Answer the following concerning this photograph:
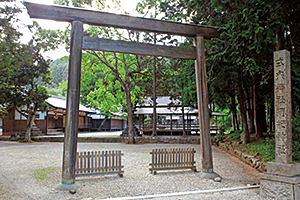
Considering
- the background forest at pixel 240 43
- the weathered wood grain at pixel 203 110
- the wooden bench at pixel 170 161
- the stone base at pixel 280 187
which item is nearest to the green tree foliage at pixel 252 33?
the background forest at pixel 240 43

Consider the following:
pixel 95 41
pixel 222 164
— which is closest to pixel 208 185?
pixel 222 164

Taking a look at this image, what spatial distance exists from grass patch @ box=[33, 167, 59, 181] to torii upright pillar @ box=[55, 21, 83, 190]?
5.17 ft

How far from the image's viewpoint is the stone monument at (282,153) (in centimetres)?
465

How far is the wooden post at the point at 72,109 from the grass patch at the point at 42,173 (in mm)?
1653

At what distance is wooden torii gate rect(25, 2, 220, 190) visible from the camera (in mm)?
5335

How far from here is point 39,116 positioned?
75.5ft

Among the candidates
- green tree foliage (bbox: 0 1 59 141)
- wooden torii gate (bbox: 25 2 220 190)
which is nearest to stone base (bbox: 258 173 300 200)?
wooden torii gate (bbox: 25 2 220 190)

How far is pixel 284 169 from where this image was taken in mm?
4785

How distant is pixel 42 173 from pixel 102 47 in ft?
14.8

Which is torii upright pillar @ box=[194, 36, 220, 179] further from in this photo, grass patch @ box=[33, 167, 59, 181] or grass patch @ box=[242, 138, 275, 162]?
grass patch @ box=[33, 167, 59, 181]

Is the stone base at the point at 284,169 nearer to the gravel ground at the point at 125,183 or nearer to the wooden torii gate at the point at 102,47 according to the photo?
the gravel ground at the point at 125,183

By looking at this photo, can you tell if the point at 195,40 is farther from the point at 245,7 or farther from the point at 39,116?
the point at 39,116

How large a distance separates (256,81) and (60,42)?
47.3ft

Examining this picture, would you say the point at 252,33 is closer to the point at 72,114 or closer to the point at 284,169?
the point at 284,169
